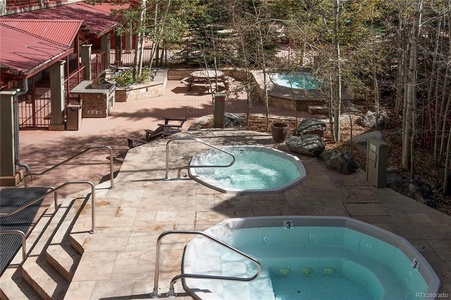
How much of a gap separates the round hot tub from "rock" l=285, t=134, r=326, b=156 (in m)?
0.40

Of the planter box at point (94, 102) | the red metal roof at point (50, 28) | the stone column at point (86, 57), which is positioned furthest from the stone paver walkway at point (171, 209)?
the stone column at point (86, 57)

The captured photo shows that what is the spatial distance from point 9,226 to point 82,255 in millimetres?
2516

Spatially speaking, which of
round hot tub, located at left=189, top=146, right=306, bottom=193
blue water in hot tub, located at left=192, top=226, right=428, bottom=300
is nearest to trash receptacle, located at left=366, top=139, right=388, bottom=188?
round hot tub, located at left=189, top=146, right=306, bottom=193

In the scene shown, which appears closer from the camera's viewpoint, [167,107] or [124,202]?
[124,202]

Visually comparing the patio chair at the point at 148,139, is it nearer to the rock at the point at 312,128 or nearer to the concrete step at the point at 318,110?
the rock at the point at 312,128

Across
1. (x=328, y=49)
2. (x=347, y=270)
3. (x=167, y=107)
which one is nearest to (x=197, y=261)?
(x=347, y=270)

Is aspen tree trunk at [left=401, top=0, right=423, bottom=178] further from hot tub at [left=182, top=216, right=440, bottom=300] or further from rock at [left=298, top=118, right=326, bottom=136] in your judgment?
hot tub at [left=182, top=216, right=440, bottom=300]

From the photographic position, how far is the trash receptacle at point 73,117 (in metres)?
18.1

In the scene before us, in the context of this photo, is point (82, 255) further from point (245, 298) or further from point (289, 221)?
point (289, 221)

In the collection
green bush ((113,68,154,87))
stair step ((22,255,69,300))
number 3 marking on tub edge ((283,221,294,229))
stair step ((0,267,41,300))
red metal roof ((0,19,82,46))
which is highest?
red metal roof ((0,19,82,46))

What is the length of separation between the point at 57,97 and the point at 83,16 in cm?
1046

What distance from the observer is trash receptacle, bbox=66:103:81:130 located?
1814cm

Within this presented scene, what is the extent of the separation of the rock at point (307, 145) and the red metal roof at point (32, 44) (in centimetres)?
719

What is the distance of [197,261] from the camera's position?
8766 mm
